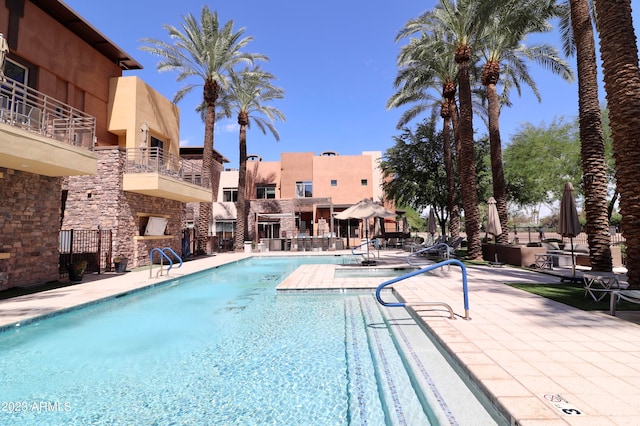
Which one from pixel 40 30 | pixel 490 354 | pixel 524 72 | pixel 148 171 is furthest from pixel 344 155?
pixel 490 354

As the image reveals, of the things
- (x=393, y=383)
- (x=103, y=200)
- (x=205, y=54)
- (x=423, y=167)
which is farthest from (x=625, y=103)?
(x=205, y=54)

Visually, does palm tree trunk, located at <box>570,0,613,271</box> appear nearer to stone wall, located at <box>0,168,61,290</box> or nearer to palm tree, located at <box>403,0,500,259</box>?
palm tree, located at <box>403,0,500,259</box>

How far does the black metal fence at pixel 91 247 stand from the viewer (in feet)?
41.8

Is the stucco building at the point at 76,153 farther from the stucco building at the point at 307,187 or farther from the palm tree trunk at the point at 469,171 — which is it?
the palm tree trunk at the point at 469,171

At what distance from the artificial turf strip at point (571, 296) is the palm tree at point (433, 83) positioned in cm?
1076

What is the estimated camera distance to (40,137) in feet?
29.0

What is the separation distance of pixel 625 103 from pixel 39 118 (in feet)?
49.2

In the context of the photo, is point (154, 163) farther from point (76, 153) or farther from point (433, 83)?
point (433, 83)

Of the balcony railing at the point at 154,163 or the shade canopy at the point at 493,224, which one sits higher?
the balcony railing at the point at 154,163

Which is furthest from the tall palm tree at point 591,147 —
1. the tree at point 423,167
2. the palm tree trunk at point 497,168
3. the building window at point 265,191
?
the building window at point 265,191

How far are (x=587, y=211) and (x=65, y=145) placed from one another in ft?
52.1

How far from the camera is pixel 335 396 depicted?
3.87m

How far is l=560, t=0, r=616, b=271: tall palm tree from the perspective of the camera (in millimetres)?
9242

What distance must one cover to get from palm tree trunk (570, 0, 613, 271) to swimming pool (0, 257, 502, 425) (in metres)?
7.04
